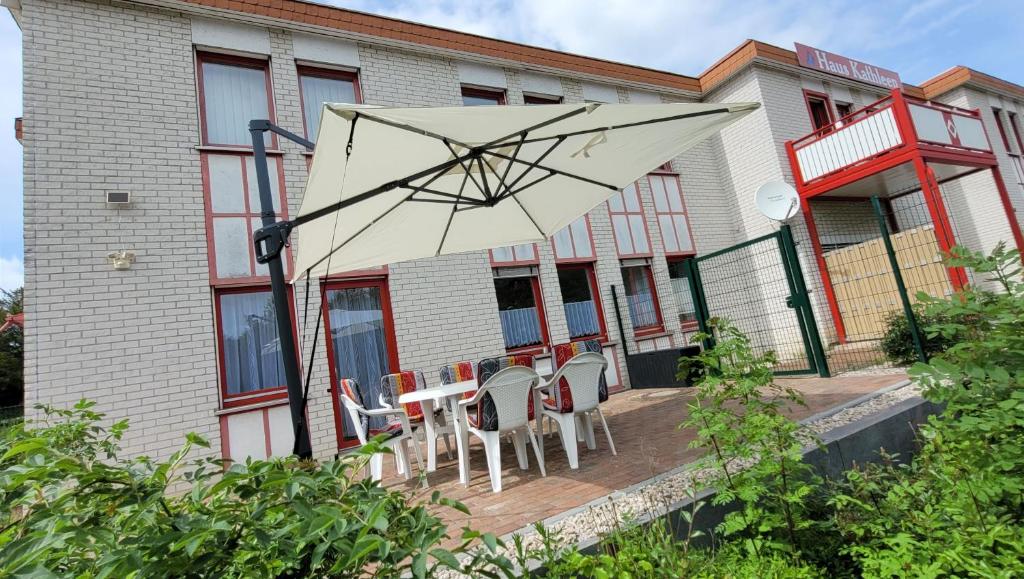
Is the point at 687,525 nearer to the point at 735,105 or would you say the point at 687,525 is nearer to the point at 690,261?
the point at 735,105

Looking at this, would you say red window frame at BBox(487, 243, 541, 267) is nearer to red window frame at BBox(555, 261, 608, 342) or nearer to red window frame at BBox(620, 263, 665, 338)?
red window frame at BBox(555, 261, 608, 342)

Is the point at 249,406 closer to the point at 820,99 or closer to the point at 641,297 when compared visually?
the point at 641,297

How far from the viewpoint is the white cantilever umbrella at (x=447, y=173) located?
235 centimetres

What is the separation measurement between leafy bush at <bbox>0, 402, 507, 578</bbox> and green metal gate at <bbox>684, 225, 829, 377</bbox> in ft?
18.8

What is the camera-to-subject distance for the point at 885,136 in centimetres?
807

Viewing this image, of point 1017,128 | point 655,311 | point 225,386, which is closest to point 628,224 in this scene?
point 655,311

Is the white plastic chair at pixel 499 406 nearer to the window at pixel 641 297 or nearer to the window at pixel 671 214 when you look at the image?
the window at pixel 641 297

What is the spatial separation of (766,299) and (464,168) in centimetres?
780

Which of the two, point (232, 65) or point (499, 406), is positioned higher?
point (232, 65)

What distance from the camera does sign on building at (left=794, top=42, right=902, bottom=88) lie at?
1029 centimetres

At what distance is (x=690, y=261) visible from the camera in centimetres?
691

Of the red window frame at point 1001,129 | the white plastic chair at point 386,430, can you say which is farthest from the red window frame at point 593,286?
the red window frame at point 1001,129

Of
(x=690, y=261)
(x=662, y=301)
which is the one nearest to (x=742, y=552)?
(x=690, y=261)

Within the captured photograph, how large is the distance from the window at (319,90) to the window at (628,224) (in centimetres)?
477
